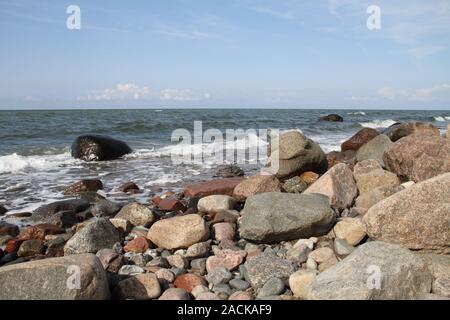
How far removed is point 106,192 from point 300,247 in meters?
5.15

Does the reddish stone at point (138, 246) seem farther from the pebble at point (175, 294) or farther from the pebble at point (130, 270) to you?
the pebble at point (175, 294)

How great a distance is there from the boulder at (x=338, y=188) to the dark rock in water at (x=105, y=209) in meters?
3.24

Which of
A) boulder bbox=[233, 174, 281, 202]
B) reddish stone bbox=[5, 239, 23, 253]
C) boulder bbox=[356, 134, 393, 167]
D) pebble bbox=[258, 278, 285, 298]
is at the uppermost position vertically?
boulder bbox=[356, 134, 393, 167]

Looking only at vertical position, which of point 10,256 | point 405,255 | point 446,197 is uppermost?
point 446,197

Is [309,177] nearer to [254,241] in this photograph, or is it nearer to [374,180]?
[374,180]

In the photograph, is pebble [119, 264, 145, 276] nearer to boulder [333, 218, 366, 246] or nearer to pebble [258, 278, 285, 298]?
pebble [258, 278, 285, 298]

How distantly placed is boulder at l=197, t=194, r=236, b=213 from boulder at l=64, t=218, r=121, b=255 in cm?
164

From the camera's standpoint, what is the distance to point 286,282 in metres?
4.09

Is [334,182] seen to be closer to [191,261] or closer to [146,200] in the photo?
[191,261]

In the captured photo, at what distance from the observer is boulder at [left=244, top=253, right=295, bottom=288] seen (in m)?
4.16

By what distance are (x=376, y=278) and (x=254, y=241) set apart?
197 cm

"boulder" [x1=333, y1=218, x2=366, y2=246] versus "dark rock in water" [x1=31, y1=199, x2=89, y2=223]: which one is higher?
"boulder" [x1=333, y1=218, x2=366, y2=246]

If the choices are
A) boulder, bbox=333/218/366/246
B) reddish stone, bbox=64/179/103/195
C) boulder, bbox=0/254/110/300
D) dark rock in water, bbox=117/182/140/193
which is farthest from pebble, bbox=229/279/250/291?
reddish stone, bbox=64/179/103/195
